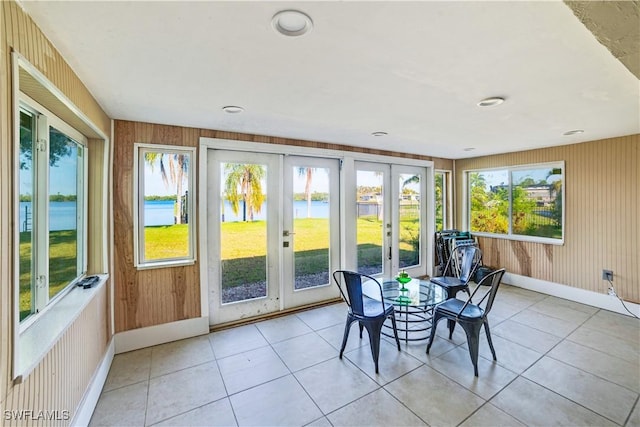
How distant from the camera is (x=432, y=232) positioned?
5.14 m

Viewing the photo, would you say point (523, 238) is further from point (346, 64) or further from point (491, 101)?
point (346, 64)

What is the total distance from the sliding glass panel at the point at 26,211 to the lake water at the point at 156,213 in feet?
0.09

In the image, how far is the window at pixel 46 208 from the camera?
147cm

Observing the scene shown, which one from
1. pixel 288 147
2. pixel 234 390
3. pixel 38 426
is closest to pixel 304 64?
pixel 288 147

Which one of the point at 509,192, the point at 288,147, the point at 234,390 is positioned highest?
the point at 288,147

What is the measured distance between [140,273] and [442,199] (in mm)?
5160

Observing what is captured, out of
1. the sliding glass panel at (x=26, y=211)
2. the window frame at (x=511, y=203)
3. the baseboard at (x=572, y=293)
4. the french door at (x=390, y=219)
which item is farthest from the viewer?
the french door at (x=390, y=219)

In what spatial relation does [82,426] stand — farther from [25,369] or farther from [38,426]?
[25,369]

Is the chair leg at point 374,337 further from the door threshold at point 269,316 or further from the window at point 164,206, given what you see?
the window at point 164,206

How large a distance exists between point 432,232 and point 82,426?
5057mm

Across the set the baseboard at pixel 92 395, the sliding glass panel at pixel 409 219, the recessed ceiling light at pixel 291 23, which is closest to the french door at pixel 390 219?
the sliding glass panel at pixel 409 219

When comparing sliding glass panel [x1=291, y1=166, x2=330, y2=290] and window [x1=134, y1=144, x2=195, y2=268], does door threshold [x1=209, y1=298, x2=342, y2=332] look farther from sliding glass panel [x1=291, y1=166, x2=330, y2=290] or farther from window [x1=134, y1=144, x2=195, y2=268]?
window [x1=134, y1=144, x2=195, y2=268]

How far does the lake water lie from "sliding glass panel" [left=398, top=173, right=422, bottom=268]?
1576 millimetres

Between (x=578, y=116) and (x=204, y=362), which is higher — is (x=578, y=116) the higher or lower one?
the higher one
